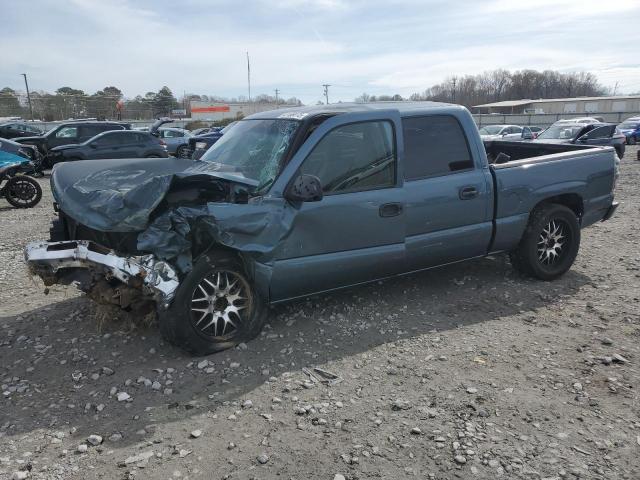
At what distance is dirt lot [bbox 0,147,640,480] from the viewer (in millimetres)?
2799

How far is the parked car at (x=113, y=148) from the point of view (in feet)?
51.5

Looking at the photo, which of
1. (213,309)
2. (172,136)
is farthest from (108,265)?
(172,136)

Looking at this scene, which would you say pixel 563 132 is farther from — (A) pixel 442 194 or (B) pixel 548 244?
(A) pixel 442 194

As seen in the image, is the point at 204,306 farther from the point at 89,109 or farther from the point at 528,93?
the point at 528,93

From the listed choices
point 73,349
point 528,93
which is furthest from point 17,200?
point 528,93

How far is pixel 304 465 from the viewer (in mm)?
2764

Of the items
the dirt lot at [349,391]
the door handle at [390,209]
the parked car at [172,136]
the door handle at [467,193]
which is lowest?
the dirt lot at [349,391]

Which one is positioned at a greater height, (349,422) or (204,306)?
(204,306)

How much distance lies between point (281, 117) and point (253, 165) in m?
0.58

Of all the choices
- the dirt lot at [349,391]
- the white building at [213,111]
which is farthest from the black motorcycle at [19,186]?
the white building at [213,111]

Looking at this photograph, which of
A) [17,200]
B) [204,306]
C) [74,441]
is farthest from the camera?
[17,200]

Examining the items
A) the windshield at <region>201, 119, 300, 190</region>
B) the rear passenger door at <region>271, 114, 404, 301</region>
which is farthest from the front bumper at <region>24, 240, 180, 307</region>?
the windshield at <region>201, 119, 300, 190</region>

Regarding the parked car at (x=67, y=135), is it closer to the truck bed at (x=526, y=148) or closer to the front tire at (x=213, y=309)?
the truck bed at (x=526, y=148)

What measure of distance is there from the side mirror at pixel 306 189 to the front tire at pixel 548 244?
8.82ft
